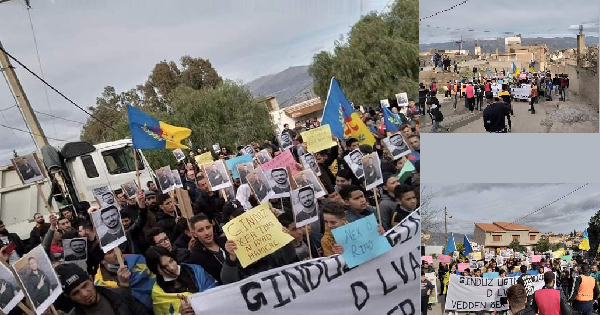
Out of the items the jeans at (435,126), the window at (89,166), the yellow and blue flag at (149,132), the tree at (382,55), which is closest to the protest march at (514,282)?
the jeans at (435,126)

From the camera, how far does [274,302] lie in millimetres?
3393

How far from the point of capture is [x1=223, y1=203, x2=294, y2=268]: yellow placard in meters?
3.62

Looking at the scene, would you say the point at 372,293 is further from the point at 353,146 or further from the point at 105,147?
the point at 105,147

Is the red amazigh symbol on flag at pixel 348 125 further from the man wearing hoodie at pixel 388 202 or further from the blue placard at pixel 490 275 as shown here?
the blue placard at pixel 490 275

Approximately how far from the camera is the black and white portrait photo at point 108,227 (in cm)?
390

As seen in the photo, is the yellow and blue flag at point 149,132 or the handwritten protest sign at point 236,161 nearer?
the yellow and blue flag at point 149,132

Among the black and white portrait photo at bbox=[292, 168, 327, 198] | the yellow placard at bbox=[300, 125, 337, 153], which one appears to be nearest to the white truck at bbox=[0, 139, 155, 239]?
the yellow placard at bbox=[300, 125, 337, 153]

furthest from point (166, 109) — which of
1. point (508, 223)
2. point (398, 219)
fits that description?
point (398, 219)

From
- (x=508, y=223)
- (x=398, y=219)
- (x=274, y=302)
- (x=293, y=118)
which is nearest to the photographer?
(x=274, y=302)

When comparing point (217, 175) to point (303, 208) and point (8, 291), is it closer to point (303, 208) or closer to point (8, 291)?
point (303, 208)

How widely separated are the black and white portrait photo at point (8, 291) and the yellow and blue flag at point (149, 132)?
4168 millimetres

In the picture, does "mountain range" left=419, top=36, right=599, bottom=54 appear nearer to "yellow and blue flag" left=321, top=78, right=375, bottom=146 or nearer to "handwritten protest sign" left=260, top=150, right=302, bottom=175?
"yellow and blue flag" left=321, top=78, right=375, bottom=146

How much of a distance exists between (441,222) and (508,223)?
8.11 ft

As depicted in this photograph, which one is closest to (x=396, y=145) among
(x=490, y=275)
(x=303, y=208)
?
(x=303, y=208)
